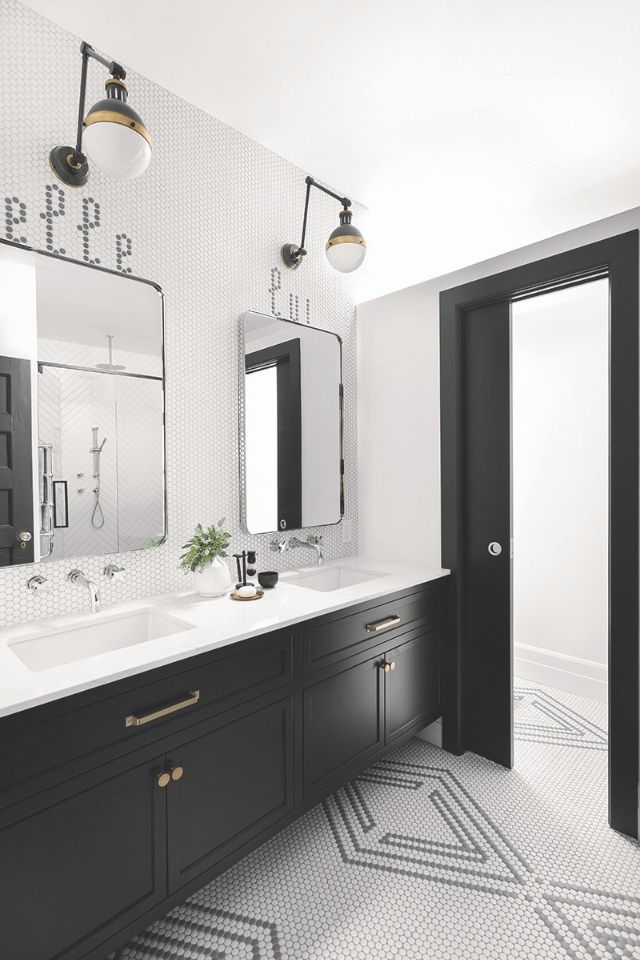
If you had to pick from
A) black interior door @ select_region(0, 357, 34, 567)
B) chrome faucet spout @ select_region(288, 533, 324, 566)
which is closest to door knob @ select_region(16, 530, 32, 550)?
black interior door @ select_region(0, 357, 34, 567)

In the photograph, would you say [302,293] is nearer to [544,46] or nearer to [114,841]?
[544,46]

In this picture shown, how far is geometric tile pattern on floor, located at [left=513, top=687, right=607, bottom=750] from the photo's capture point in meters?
2.59

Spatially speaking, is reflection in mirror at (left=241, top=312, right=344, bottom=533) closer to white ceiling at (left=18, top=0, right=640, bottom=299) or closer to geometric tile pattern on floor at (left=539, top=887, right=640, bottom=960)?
white ceiling at (left=18, top=0, right=640, bottom=299)

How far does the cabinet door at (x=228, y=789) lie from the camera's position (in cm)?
141

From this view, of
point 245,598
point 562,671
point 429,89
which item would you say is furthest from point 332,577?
point 429,89

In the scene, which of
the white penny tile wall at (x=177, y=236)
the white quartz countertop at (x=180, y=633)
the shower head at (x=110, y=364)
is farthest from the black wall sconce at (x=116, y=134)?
the white quartz countertop at (x=180, y=633)

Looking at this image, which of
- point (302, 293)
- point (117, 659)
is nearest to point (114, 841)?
point (117, 659)

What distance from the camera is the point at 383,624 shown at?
2066 mm

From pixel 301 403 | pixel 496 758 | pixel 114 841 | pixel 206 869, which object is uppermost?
pixel 301 403

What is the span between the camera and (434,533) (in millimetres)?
2520

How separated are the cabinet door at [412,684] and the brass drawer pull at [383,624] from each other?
0.12 m

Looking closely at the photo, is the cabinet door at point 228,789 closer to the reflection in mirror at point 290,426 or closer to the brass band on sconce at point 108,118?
the reflection in mirror at point 290,426

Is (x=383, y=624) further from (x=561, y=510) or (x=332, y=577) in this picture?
(x=561, y=510)

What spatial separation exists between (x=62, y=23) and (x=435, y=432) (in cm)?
205
